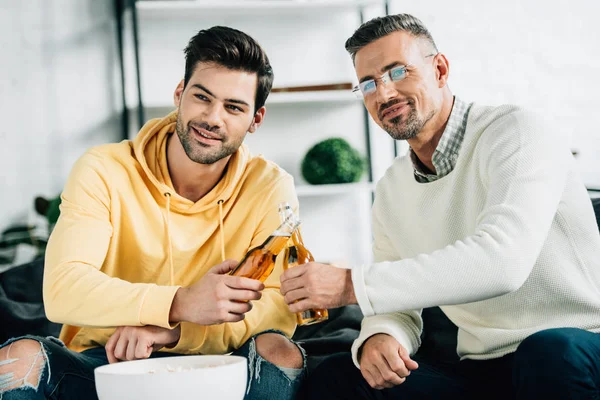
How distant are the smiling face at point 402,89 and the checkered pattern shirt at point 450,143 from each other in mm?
51

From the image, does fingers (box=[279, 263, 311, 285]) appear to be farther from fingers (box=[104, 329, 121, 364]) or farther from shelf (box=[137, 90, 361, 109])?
shelf (box=[137, 90, 361, 109])

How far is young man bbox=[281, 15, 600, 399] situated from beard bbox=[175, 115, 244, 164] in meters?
0.38

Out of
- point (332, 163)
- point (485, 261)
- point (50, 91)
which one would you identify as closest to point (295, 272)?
point (485, 261)

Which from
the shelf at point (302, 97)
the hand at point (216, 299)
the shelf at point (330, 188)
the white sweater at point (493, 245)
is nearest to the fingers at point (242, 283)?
the hand at point (216, 299)

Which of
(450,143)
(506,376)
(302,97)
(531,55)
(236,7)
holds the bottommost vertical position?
(506,376)

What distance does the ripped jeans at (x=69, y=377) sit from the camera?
1.42 m

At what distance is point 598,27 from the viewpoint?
127 inches

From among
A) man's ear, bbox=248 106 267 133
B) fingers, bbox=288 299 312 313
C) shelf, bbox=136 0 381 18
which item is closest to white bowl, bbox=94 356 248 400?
fingers, bbox=288 299 312 313

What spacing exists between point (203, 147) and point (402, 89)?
0.52 metres

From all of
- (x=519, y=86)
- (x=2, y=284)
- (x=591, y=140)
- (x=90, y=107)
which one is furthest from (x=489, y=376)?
(x=90, y=107)

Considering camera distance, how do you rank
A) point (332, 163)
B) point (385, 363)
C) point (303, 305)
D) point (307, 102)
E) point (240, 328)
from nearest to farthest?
point (303, 305)
point (385, 363)
point (240, 328)
point (332, 163)
point (307, 102)

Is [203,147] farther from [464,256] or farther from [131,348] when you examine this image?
[464,256]

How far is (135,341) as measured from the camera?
1473 mm

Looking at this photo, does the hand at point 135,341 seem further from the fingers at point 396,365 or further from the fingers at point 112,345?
the fingers at point 396,365
